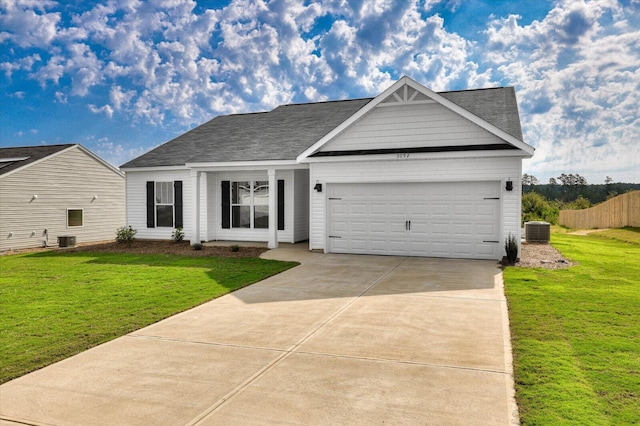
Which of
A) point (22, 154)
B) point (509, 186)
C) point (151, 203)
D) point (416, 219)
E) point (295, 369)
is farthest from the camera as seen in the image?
point (22, 154)

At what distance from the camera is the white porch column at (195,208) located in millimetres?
16906

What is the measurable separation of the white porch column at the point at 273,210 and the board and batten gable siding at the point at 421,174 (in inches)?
65.3

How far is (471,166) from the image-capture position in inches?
511

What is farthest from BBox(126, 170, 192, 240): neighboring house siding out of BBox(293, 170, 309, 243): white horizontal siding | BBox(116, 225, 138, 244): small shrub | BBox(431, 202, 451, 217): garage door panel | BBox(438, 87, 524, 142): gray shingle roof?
BBox(438, 87, 524, 142): gray shingle roof

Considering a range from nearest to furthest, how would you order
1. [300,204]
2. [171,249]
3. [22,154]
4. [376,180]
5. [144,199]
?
1. [376,180]
2. [171,249]
3. [300,204]
4. [144,199]
5. [22,154]

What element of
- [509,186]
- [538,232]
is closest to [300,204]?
[509,186]

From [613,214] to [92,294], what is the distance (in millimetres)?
27734

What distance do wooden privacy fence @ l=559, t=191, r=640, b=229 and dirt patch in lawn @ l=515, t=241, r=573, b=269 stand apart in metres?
9.54

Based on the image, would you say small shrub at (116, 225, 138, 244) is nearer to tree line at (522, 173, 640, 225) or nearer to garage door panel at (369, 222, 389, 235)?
garage door panel at (369, 222, 389, 235)

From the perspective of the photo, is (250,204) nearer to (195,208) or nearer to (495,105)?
(195,208)

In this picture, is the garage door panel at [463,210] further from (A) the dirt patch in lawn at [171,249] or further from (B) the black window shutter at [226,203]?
(B) the black window shutter at [226,203]

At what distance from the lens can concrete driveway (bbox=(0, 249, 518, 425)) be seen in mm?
3889

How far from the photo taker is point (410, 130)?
45.1 ft

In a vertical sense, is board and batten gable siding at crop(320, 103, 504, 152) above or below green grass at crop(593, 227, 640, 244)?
above
